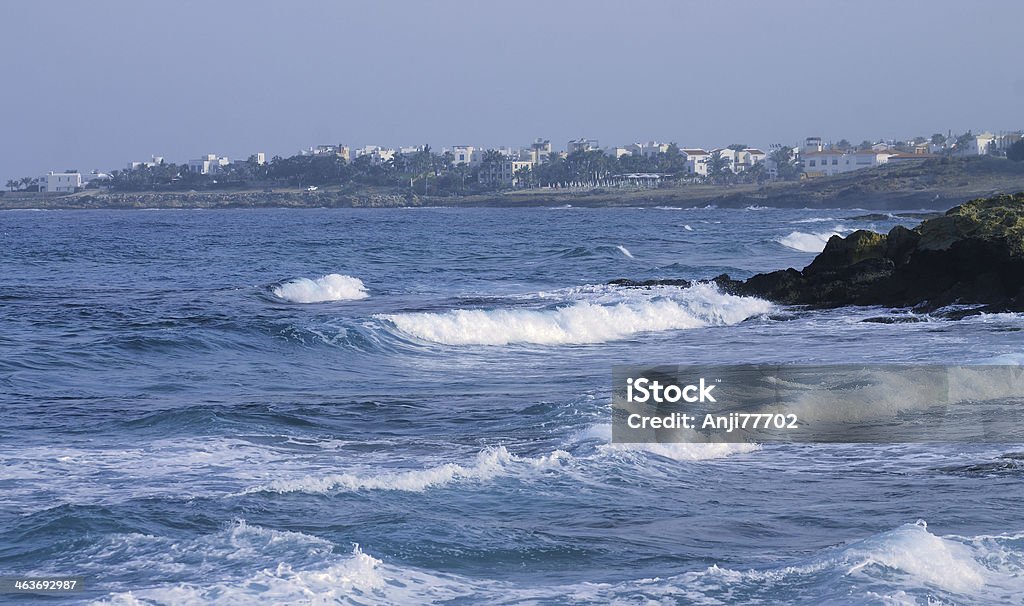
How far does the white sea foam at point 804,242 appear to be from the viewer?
50469 mm

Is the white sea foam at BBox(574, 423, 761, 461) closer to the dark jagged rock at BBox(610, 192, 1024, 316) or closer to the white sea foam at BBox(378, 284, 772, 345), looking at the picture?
the white sea foam at BBox(378, 284, 772, 345)

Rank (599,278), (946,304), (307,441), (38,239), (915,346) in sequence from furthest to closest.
A: (38,239) < (599,278) < (946,304) < (915,346) < (307,441)

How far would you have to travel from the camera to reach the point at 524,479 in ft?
32.5

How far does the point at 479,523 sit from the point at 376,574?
1.31 m

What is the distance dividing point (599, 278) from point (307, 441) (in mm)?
23132

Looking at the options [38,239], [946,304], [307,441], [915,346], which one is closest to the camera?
[307,441]

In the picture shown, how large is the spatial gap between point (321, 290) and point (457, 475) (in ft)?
68.5

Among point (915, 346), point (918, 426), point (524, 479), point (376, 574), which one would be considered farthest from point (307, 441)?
point (915, 346)

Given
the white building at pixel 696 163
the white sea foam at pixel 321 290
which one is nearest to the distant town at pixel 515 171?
the white building at pixel 696 163

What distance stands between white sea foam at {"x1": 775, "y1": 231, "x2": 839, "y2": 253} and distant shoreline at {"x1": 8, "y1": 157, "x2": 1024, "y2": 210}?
150 ft

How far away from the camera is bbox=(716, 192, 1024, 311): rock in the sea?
71.9 feet

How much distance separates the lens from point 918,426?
39.7 ft

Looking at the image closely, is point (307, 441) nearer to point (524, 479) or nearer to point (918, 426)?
point (524, 479)

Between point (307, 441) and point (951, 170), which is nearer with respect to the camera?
point (307, 441)
